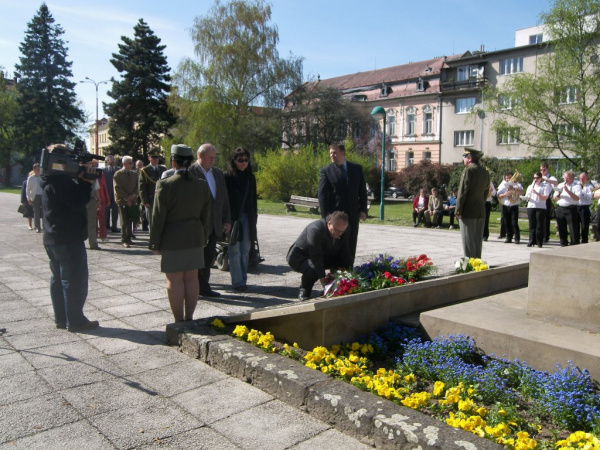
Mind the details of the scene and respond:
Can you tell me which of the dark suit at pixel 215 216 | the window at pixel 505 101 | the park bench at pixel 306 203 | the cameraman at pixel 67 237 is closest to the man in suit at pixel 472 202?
the dark suit at pixel 215 216

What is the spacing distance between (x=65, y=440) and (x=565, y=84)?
1040 inches

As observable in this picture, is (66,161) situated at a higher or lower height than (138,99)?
lower

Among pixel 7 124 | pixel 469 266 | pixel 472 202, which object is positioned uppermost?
pixel 7 124

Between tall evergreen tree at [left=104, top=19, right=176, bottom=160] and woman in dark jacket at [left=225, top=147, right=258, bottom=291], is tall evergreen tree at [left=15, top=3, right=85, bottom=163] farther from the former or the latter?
woman in dark jacket at [left=225, top=147, right=258, bottom=291]

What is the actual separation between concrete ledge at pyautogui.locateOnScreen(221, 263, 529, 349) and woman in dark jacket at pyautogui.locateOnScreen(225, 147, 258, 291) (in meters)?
1.98

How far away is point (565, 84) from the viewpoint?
24.6 m

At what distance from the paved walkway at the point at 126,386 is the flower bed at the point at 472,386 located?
59cm

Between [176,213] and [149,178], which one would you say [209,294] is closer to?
[176,213]

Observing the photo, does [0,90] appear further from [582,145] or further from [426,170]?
[582,145]

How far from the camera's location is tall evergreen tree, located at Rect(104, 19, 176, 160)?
49.0 m

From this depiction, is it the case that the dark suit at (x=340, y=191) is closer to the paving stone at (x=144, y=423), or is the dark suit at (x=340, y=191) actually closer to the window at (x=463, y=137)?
the paving stone at (x=144, y=423)

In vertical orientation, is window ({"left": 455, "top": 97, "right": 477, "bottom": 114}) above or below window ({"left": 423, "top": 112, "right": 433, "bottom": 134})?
above

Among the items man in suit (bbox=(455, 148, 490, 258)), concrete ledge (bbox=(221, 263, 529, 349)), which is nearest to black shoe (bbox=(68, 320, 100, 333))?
concrete ledge (bbox=(221, 263, 529, 349))

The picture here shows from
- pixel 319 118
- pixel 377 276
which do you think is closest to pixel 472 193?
pixel 377 276
